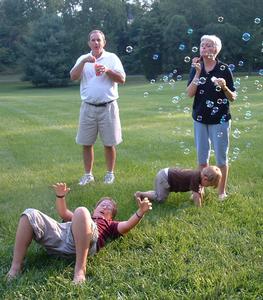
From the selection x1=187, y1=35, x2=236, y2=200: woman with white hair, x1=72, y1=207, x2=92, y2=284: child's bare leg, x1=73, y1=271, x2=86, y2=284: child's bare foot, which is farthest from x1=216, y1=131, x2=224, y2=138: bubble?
x1=73, y1=271, x2=86, y2=284: child's bare foot

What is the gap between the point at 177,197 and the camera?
5.49 meters

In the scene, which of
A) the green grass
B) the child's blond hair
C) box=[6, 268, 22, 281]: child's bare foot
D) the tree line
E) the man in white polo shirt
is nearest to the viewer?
the green grass

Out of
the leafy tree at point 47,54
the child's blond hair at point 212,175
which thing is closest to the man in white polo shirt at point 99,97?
the child's blond hair at point 212,175

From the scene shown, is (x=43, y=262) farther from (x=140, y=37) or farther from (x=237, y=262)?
(x=140, y=37)

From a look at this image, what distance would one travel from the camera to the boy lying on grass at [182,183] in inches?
194

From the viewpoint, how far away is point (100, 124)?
6.25 m

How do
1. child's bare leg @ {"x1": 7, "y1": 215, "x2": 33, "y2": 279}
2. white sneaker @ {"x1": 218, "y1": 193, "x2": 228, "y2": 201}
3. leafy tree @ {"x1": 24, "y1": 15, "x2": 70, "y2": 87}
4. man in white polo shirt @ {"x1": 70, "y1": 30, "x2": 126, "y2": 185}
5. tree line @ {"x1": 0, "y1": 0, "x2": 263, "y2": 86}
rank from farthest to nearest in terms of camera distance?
1. leafy tree @ {"x1": 24, "y1": 15, "x2": 70, "y2": 87}
2. tree line @ {"x1": 0, "y1": 0, "x2": 263, "y2": 86}
3. man in white polo shirt @ {"x1": 70, "y1": 30, "x2": 126, "y2": 185}
4. white sneaker @ {"x1": 218, "y1": 193, "x2": 228, "y2": 201}
5. child's bare leg @ {"x1": 7, "y1": 215, "x2": 33, "y2": 279}

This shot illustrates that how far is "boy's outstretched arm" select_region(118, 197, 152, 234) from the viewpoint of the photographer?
3.93 metres

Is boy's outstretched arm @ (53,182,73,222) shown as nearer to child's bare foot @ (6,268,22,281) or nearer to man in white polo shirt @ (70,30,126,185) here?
child's bare foot @ (6,268,22,281)

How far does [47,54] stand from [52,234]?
57.7 metres

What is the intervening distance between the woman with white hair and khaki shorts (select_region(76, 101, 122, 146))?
1.18 m

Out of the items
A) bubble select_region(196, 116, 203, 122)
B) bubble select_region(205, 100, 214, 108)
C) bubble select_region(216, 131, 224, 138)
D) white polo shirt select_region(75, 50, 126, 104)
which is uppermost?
white polo shirt select_region(75, 50, 126, 104)

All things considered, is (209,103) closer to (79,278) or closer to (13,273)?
(79,278)

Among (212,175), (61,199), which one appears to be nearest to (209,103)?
(212,175)
